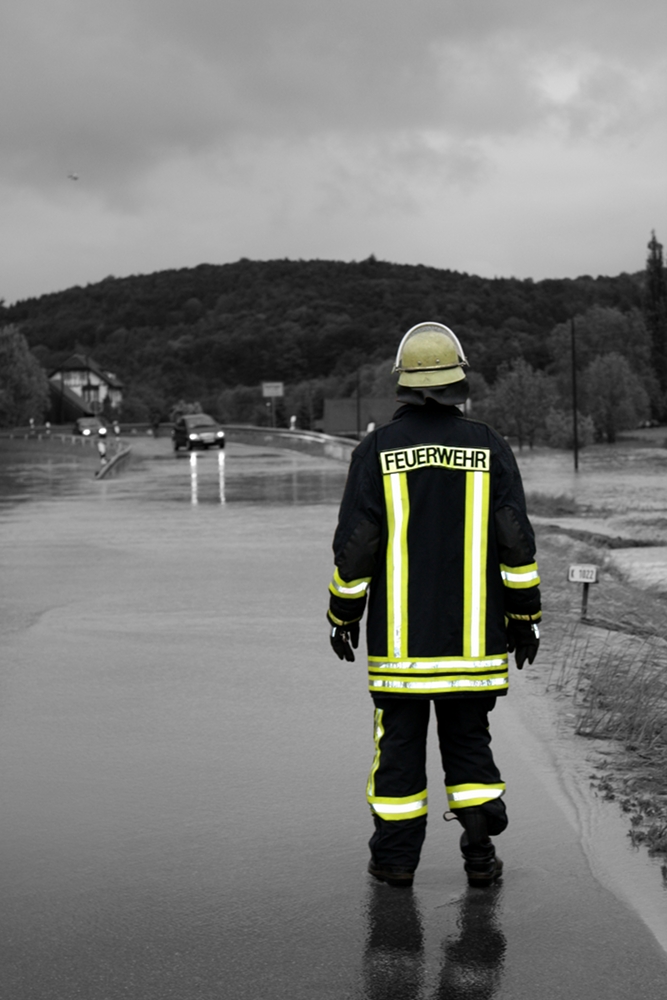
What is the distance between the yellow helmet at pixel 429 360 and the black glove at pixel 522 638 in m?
0.88

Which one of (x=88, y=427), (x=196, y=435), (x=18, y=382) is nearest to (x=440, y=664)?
(x=196, y=435)

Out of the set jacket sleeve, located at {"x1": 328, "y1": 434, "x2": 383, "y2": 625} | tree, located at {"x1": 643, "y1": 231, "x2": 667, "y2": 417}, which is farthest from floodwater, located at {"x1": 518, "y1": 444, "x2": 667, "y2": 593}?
tree, located at {"x1": 643, "y1": 231, "x2": 667, "y2": 417}

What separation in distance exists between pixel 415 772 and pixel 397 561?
2.37 ft

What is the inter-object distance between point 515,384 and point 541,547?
211 feet

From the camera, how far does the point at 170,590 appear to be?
12742 mm

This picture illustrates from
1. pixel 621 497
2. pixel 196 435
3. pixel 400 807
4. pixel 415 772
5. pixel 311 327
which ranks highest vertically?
pixel 311 327

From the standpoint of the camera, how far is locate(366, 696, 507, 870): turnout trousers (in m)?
4.55

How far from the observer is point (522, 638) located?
4703 millimetres

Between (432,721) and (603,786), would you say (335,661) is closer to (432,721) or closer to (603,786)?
(432,721)

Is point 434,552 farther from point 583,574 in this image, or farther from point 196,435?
point 196,435

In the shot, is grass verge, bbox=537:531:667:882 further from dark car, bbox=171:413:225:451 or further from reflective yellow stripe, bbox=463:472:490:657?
dark car, bbox=171:413:225:451

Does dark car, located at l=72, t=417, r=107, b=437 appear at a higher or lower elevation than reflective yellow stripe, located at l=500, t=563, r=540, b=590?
lower

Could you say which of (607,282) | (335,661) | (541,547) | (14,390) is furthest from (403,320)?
(335,661)

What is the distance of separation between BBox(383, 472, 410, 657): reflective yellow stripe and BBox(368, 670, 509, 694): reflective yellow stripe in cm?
9
